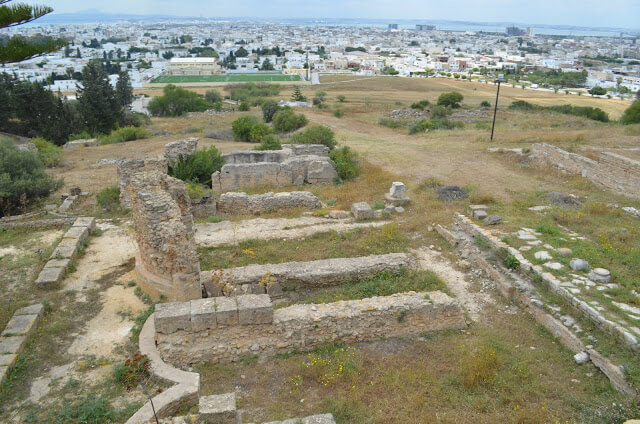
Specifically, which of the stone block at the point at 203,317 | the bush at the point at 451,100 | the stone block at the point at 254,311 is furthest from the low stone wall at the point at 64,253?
the bush at the point at 451,100

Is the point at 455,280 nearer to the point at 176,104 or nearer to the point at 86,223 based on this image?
the point at 86,223

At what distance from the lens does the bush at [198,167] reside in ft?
48.9

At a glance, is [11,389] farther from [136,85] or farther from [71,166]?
[136,85]

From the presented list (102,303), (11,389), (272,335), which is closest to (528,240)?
(272,335)

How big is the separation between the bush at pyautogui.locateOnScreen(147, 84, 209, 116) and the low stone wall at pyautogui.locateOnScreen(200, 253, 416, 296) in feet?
135

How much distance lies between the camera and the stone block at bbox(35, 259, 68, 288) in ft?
27.3

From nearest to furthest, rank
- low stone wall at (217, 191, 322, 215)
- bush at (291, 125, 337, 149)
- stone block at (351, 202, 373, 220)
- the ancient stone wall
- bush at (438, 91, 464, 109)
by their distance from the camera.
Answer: the ancient stone wall < stone block at (351, 202, 373, 220) < low stone wall at (217, 191, 322, 215) < bush at (291, 125, 337, 149) < bush at (438, 91, 464, 109)

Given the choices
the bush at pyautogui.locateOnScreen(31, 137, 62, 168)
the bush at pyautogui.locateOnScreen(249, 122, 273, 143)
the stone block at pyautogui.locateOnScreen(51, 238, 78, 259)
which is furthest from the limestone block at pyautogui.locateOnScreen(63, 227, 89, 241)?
the bush at pyautogui.locateOnScreen(249, 122, 273, 143)

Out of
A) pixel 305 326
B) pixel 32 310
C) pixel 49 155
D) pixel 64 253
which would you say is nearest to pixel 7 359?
pixel 32 310

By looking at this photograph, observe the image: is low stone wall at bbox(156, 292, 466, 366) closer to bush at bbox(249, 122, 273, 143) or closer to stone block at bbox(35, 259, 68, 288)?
stone block at bbox(35, 259, 68, 288)

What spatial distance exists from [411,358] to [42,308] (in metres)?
6.27

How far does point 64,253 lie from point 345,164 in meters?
10.0

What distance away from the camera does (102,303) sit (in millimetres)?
7930

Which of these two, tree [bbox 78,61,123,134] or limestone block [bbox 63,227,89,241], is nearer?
limestone block [bbox 63,227,89,241]
